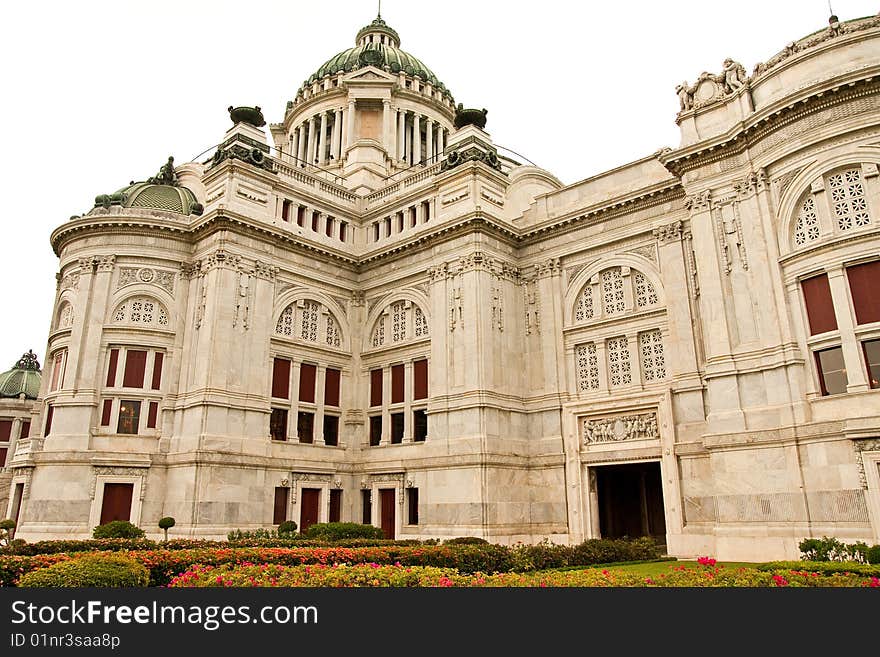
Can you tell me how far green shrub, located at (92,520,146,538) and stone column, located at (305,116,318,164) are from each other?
119ft

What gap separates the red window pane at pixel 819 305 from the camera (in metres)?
26.0

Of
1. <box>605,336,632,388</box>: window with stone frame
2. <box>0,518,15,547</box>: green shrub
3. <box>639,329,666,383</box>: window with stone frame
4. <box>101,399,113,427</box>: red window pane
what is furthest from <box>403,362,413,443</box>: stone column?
<box>0,518,15,547</box>: green shrub

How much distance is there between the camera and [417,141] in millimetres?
58406

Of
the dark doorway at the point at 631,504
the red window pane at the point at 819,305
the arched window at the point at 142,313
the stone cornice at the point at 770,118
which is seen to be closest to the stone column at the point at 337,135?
the arched window at the point at 142,313

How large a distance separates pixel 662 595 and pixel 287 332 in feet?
112

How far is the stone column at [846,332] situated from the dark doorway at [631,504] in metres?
15.8

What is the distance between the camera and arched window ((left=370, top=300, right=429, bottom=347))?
40.2m

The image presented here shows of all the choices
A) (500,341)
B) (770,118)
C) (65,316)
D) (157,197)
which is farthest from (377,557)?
(157,197)

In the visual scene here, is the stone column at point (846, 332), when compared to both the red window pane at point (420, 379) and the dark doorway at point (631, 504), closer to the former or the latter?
the dark doorway at point (631, 504)

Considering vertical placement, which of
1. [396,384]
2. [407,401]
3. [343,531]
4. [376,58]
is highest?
[376,58]

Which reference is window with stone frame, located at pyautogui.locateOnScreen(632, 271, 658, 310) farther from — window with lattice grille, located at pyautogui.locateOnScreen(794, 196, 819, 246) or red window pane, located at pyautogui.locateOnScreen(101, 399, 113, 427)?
red window pane, located at pyautogui.locateOnScreen(101, 399, 113, 427)

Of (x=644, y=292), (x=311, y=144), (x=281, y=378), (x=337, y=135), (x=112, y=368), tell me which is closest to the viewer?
(x=644, y=292)

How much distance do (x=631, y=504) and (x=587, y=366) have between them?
1004 cm

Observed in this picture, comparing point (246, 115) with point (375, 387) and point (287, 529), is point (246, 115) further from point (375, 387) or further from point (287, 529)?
point (287, 529)
